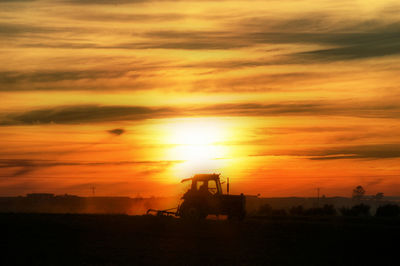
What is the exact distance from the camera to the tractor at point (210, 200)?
42.7m

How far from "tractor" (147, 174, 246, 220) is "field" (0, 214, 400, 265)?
1731 millimetres

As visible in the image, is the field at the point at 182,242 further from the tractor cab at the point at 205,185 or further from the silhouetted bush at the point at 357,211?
the silhouetted bush at the point at 357,211

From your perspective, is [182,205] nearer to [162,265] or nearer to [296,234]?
[296,234]

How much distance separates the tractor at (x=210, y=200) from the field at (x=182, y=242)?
173cm

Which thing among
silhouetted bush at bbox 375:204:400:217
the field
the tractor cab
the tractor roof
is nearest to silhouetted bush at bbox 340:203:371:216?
silhouetted bush at bbox 375:204:400:217

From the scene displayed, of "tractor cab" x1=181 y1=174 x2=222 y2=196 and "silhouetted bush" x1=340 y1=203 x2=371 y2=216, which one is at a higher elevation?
"tractor cab" x1=181 y1=174 x2=222 y2=196

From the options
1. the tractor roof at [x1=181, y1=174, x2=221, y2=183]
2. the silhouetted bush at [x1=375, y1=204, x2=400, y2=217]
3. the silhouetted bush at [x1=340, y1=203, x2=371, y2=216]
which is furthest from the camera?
the silhouetted bush at [x1=340, y1=203, x2=371, y2=216]

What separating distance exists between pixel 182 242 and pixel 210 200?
25.6 ft

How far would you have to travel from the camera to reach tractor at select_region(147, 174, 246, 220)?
4266 cm

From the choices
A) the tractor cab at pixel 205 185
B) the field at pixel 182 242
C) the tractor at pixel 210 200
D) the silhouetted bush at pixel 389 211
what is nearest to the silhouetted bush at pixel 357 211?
the silhouetted bush at pixel 389 211

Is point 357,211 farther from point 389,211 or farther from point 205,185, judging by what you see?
point 205,185

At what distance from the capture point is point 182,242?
3509cm

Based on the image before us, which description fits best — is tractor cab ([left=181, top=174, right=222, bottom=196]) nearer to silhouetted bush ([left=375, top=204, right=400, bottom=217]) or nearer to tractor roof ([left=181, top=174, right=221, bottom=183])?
tractor roof ([left=181, top=174, right=221, bottom=183])

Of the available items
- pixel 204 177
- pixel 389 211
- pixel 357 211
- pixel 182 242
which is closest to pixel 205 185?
pixel 204 177
